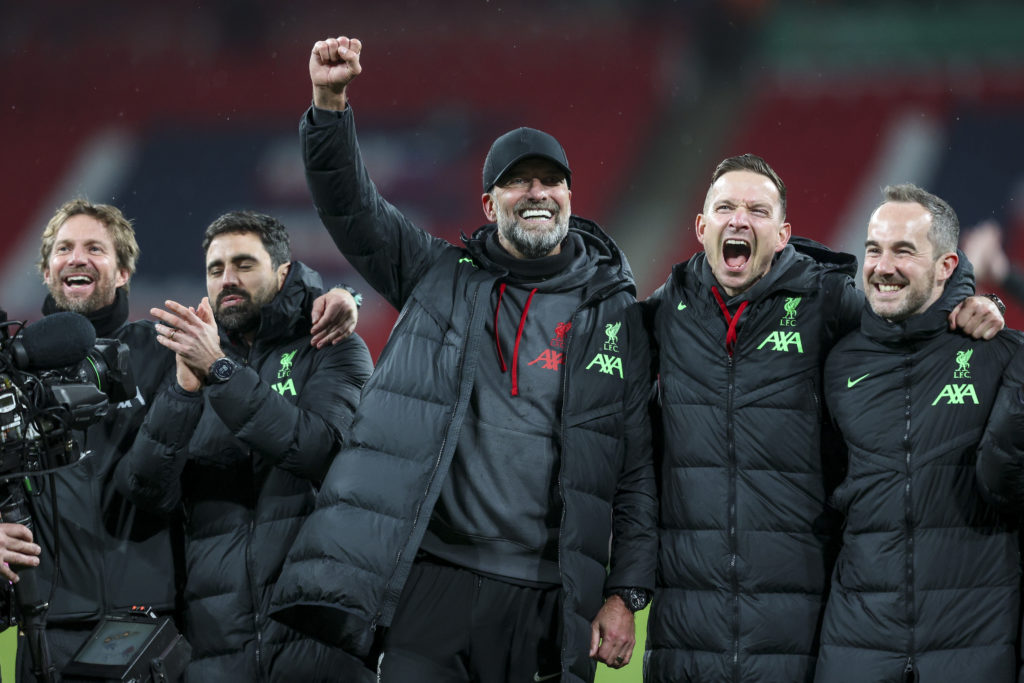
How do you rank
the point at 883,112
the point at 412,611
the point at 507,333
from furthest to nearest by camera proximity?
the point at 883,112, the point at 507,333, the point at 412,611

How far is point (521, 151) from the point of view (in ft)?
9.14

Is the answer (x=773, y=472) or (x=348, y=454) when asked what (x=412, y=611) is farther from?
(x=773, y=472)

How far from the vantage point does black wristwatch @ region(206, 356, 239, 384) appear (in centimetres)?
274

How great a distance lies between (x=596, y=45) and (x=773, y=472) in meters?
5.69

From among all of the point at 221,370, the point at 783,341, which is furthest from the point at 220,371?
the point at 783,341

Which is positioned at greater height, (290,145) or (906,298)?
(290,145)

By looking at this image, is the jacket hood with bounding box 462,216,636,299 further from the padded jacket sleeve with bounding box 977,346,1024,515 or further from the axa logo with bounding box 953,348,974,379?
the padded jacket sleeve with bounding box 977,346,1024,515

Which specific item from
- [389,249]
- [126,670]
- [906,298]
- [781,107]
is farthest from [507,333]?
[781,107]

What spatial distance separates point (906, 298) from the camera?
8.56 feet

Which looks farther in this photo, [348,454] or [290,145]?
[290,145]

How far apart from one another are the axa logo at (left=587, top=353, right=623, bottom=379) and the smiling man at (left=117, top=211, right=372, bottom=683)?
2.33ft

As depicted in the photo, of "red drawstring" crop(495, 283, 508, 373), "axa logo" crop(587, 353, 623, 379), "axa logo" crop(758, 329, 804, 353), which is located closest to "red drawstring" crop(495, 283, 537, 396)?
"red drawstring" crop(495, 283, 508, 373)

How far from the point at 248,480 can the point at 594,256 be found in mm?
1055

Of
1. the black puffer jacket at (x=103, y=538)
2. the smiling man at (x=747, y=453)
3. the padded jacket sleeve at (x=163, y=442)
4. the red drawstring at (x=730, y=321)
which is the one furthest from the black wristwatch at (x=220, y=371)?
the red drawstring at (x=730, y=321)
